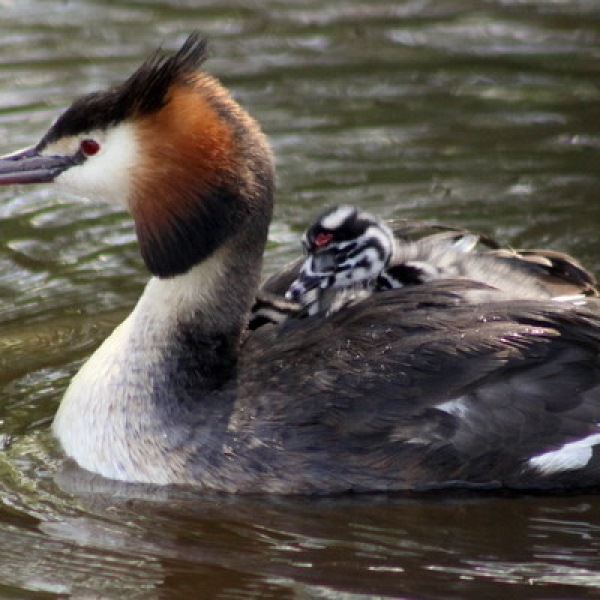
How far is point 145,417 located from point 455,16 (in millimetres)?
6895

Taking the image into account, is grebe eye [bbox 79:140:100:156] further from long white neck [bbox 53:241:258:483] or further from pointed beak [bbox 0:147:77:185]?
long white neck [bbox 53:241:258:483]

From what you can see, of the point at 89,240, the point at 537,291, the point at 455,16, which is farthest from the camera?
the point at 455,16

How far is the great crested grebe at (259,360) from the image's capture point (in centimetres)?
721

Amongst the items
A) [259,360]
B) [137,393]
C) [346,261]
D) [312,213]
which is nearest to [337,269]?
[346,261]

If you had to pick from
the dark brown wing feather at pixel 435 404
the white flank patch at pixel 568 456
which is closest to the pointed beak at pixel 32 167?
the dark brown wing feather at pixel 435 404

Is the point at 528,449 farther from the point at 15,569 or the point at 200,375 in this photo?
the point at 15,569

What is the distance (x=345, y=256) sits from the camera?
7828 mm

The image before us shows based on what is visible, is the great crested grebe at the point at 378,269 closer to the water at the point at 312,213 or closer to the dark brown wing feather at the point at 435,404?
the dark brown wing feather at the point at 435,404

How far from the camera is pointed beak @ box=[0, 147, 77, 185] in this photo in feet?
24.8

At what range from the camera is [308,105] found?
11.8 metres

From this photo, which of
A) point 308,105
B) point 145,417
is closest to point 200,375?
point 145,417

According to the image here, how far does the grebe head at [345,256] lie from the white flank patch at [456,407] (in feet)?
2.95

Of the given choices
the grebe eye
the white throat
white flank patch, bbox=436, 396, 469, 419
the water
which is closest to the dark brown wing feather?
white flank patch, bbox=436, 396, 469, 419

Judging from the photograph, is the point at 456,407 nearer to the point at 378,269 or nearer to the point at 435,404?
the point at 435,404
